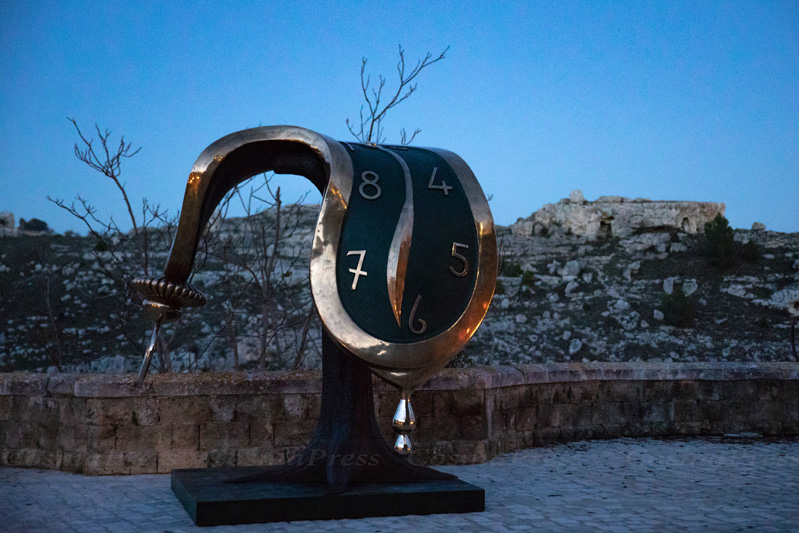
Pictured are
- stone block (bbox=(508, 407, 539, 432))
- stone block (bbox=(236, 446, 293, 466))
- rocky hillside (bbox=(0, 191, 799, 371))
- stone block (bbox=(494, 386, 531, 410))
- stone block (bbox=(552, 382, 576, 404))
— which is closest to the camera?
stone block (bbox=(236, 446, 293, 466))

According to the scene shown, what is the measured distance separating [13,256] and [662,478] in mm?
26801

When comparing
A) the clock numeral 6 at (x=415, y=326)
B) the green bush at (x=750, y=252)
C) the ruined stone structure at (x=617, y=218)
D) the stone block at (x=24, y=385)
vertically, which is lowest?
the stone block at (x=24, y=385)

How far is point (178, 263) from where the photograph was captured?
3553 mm

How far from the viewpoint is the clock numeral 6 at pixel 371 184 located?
3378 mm

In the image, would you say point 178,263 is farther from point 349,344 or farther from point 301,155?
point 349,344

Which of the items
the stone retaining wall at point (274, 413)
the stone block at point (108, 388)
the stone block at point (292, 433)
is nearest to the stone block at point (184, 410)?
the stone retaining wall at point (274, 413)

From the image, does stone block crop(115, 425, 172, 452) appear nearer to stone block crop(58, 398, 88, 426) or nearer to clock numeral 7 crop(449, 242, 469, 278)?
stone block crop(58, 398, 88, 426)

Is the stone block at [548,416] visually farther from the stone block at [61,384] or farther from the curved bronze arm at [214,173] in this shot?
the stone block at [61,384]

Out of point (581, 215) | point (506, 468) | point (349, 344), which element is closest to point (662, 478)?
point (506, 468)

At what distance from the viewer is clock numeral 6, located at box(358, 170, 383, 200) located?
3.38 m

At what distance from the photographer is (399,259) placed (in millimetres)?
3195

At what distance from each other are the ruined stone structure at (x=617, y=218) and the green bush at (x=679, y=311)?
9.65m

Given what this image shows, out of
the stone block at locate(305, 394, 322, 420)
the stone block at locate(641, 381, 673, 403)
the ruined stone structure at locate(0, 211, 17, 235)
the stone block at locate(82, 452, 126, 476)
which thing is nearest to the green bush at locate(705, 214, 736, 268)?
the stone block at locate(641, 381, 673, 403)

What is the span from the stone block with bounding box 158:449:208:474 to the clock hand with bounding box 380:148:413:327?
8.55 feet
